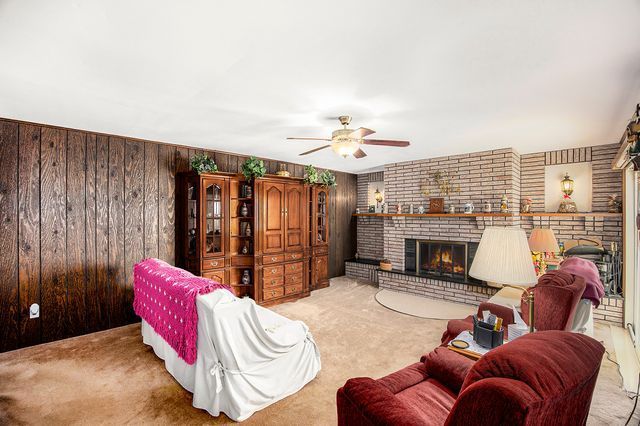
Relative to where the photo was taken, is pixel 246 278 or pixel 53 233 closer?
pixel 53 233

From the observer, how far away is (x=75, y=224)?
11.2 feet

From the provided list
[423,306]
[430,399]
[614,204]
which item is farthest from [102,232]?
[614,204]

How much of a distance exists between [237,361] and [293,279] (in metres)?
2.88

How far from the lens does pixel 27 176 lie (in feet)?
10.2

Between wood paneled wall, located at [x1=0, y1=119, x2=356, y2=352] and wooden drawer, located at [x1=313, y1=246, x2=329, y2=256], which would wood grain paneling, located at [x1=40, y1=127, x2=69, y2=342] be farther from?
wooden drawer, located at [x1=313, y1=246, x2=329, y2=256]

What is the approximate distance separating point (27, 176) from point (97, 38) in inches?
94.4

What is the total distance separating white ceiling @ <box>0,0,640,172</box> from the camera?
1489mm

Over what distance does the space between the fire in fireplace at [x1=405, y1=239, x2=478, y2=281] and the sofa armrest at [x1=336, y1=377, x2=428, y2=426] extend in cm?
419

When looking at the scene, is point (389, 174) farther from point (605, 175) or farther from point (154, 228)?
point (154, 228)

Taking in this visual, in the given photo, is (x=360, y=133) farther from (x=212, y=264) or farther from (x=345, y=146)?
(x=212, y=264)

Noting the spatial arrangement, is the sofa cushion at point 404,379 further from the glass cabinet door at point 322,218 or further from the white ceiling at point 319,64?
the glass cabinet door at point 322,218

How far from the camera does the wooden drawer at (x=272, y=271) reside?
4.60 m

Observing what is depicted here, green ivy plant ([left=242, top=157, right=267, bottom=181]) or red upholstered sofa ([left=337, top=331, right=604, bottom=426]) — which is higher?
green ivy plant ([left=242, top=157, right=267, bottom=181])

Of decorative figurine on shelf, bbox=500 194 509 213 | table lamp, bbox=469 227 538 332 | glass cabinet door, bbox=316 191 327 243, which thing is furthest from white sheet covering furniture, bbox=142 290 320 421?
decorative figurine on shelf, bbox=500 194 509 213
